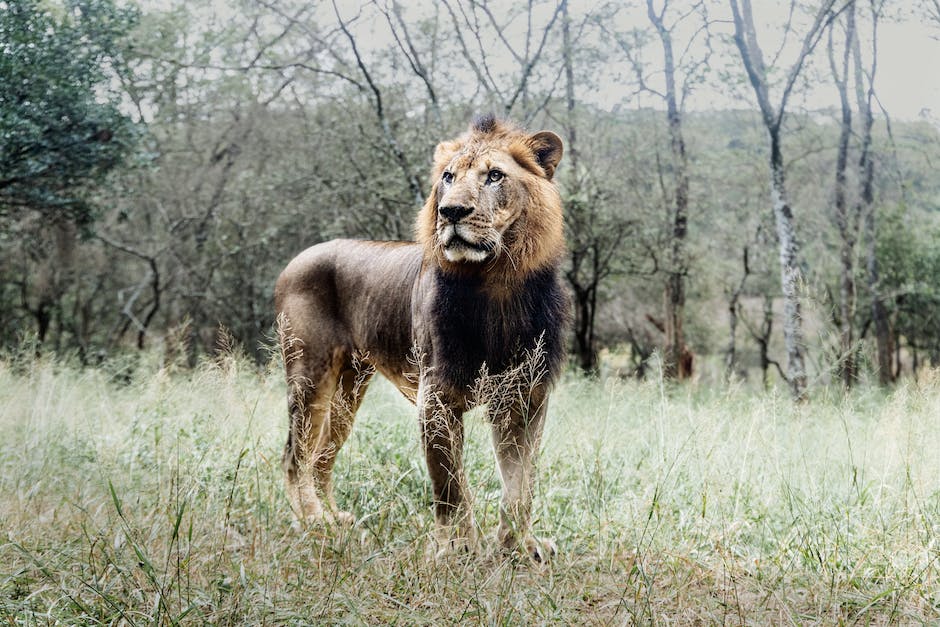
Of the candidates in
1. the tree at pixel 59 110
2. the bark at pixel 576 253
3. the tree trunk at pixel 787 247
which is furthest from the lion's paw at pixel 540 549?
the bark at pixel 576 253

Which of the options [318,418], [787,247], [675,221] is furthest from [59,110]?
[675,221]

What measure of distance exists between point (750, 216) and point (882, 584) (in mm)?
14939

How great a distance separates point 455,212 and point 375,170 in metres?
9.80

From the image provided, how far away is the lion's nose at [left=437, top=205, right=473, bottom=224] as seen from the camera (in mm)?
3059

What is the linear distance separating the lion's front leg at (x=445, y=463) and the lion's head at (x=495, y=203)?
0.68 metres

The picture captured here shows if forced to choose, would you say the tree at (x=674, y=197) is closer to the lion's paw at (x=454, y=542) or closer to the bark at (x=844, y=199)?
the bark at (x=844, y=199)

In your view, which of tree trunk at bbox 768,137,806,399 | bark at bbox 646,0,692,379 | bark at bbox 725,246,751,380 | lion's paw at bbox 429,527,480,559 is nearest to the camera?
lion's paw at bbox 429,527,480,559

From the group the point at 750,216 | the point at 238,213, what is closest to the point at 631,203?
the point at 750,216

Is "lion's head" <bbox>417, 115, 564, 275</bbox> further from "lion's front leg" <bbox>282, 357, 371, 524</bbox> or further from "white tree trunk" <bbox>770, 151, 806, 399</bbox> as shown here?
"white tree trunk" <bbox>770, 151, 806, 399</bbox>

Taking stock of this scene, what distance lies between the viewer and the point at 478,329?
3451 mm

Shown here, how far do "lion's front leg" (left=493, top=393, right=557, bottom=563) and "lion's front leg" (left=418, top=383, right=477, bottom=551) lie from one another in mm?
194

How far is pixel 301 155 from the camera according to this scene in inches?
569

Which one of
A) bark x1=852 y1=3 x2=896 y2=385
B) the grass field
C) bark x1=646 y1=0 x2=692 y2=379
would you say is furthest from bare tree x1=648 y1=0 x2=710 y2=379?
the grass field

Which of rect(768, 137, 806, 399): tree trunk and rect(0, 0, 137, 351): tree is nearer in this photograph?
rect(0, 0, 137, 351): tree
